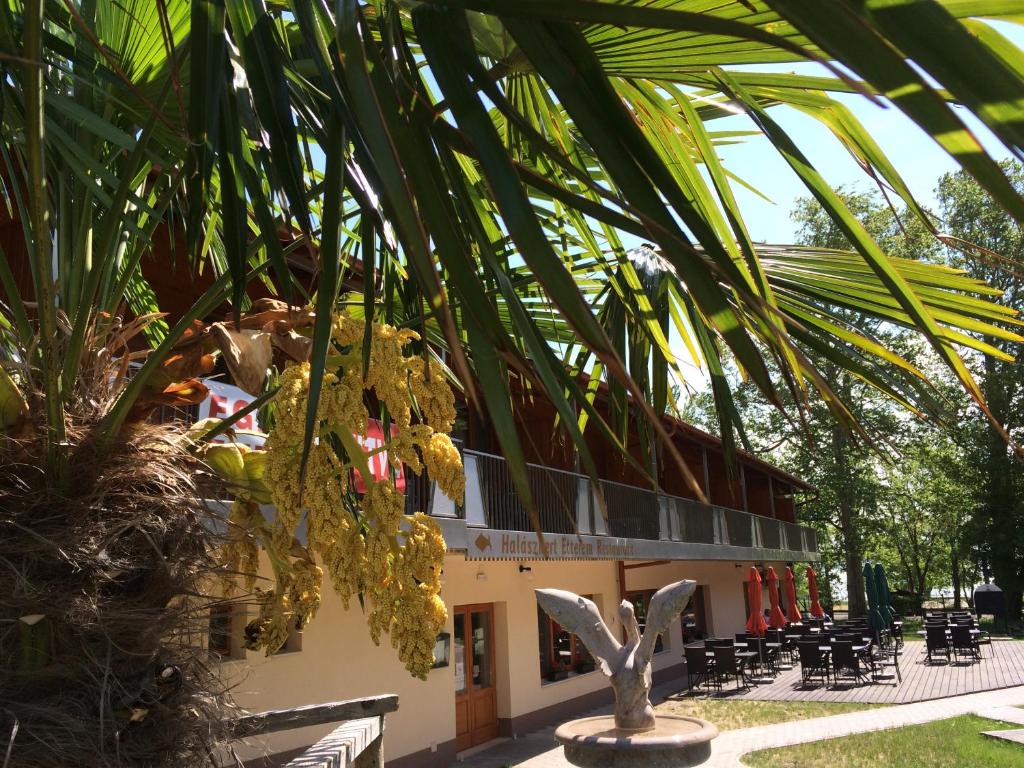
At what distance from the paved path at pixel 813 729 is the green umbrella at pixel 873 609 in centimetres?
623

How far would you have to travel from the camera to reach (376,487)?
155 centimetres

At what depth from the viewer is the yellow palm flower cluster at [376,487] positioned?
1.45 meters

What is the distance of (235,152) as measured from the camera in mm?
1373

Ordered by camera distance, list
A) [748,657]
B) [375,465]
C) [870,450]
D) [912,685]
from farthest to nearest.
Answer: [870,450] → [748,657] → [912,685] → [375,465]

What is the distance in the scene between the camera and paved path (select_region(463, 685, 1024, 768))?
10.8 m

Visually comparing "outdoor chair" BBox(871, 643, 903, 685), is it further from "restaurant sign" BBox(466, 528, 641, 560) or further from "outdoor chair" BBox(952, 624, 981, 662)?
"restaurant sign" BBox(466, 528, 641, 560)

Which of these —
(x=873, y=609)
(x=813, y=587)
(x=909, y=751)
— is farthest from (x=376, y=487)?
(x=813, y=587)

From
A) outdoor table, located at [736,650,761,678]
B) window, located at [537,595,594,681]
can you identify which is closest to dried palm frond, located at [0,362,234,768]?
window, located at [537,595,594,681]

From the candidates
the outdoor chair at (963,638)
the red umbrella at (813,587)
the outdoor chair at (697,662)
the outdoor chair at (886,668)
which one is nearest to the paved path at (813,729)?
the outdoor chair at (886,668)

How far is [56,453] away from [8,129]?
1.02 m

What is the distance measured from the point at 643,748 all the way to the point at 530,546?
12.5ft

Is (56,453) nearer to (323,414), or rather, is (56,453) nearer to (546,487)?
(323,414)

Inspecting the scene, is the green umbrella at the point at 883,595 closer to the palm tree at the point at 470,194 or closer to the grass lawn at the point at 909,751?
the grass lawn at the point at 909,751

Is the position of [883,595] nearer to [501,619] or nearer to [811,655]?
[811,655]
